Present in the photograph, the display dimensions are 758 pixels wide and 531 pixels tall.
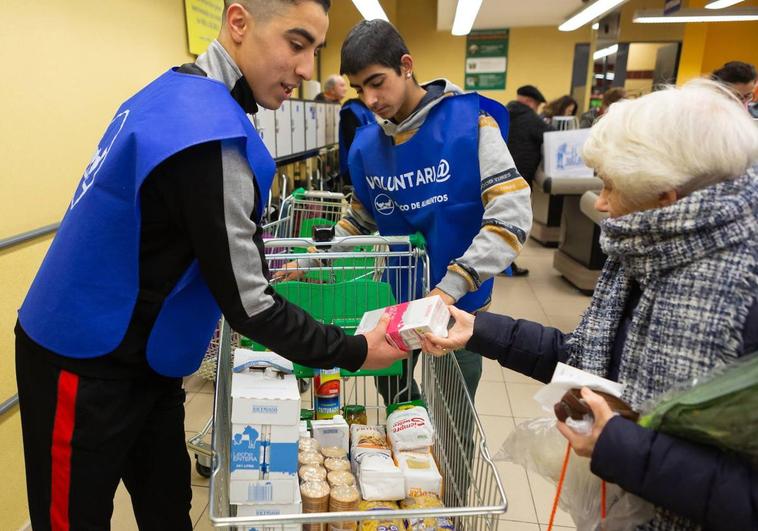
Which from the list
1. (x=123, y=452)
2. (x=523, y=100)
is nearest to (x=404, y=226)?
(x=123, y=452)

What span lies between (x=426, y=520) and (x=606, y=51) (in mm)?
11923

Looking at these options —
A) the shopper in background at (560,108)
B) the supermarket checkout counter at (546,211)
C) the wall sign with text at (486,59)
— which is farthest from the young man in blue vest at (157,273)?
the wall sign with text at (486,59)

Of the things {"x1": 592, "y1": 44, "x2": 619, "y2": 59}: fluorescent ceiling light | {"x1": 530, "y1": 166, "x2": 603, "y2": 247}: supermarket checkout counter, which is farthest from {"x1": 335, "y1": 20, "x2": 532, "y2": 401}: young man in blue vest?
{"x1": 592, "y1": 44, "x2": 619, "y2": 59}: fluorescent ceiling light

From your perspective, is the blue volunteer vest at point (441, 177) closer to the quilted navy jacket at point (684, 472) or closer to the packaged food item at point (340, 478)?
the packaged food item at point (340, 478)

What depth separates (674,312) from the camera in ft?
3.04

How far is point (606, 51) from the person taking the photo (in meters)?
11.1

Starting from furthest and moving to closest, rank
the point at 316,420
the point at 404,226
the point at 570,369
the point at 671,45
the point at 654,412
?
the point at 671,45 < the point at 404,226 < the point at 316,420 < the point at 570,369 < the point at 654,412

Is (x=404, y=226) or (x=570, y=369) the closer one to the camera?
(x=570, y=369)

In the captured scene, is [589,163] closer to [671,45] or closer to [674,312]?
[674,312]

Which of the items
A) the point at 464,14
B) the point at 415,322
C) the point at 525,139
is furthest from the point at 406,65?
the point at 464,14

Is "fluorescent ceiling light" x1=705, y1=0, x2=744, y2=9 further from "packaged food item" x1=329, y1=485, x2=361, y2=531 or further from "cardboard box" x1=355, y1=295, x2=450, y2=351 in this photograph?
"packaged food item" x1=329, y1=485, x2=361, y2=531

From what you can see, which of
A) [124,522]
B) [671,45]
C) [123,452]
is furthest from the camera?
[671,45]

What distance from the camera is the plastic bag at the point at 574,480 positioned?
101cm

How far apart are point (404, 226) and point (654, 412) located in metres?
1.26
